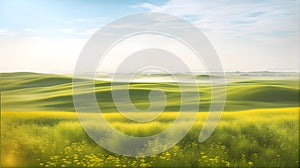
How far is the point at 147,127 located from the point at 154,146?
0.94 ft

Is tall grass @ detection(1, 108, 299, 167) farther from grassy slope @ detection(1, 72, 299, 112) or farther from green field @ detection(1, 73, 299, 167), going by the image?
grassy slope @ detection(1, 72, 299, 112)

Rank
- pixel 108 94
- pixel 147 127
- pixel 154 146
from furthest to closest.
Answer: pixel 108 94 < pixel 147 127 < pixel 154 146

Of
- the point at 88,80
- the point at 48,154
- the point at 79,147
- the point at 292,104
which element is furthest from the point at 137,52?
the point at 292,104

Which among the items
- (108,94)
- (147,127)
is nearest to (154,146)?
(147,127)

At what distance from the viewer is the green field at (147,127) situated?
4426 mm

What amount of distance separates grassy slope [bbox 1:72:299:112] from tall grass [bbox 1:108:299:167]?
0.16 meters

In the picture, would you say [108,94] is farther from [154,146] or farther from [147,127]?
[154,146]

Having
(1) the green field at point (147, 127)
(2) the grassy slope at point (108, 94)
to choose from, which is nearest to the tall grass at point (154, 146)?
(1) the green field at point (147, 127)

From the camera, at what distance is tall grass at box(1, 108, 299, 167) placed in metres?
4.41

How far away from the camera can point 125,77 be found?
4.76 m

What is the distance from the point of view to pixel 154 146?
4457 mm

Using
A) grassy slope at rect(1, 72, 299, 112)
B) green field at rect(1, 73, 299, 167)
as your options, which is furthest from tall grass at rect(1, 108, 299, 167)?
grassy slope at rect(1, 72, 299, 112)

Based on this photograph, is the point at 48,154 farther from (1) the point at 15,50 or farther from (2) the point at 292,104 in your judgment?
(2) the point at 292,104

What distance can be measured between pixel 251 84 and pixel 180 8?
169 cm
